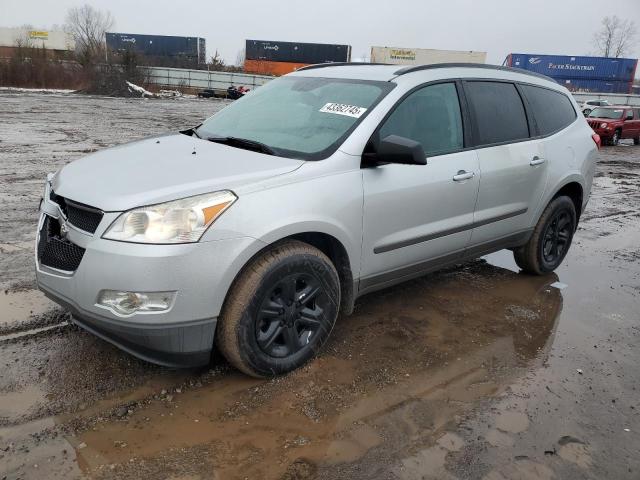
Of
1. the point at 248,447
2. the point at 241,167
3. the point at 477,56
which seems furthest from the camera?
the point at 477,56

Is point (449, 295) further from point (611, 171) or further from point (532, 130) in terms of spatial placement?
point (611, 171)

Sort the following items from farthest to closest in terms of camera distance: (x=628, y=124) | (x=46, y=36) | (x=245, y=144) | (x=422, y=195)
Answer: (x=46, y=36)
(x=628, y=124)
(x=422, y=195)
(x=245, y=144)

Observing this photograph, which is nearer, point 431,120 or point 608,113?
point 431,120

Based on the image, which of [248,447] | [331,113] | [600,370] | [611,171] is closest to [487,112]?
[331,113]

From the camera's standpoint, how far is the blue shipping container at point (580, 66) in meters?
57.0

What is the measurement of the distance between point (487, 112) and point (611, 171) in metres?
Answer: 11.6

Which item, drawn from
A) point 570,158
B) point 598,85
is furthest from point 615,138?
point 598,85

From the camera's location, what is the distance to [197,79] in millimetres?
47750

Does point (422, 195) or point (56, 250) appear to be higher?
point (422, 195)

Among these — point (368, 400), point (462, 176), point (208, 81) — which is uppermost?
point (208, 81)

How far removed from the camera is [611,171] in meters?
14.0

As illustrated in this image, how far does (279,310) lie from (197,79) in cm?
4825

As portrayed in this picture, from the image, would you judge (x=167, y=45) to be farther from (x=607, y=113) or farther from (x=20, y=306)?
(x=20, y=306)

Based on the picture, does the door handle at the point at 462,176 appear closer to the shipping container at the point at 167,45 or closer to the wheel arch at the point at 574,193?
the wheel arch at the point at 574,193
